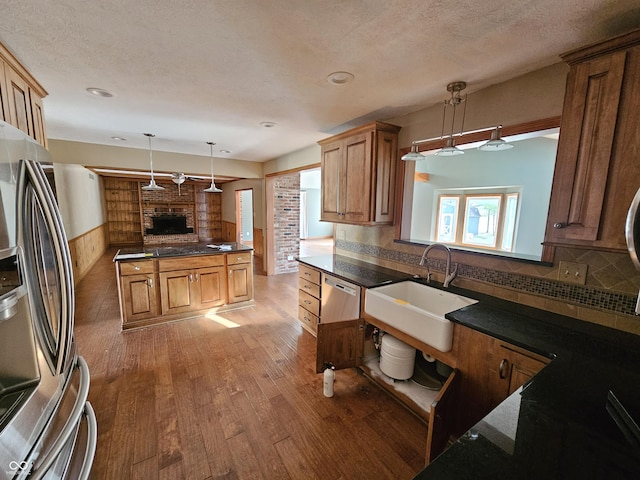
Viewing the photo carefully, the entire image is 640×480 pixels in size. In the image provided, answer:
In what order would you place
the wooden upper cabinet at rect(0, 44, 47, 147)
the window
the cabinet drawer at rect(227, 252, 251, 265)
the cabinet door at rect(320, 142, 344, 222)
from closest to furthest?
the wooden upper cabinet at rect(0, 44, 47, 147) → the cabinet door at rect(320, 142, 344, 222) → the cabinet drawer at rect(227, 252, 251, 265) → the window

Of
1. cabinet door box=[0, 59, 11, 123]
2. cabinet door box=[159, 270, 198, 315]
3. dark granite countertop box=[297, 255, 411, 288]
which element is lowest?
cabinet door box=[159, 270, 198, 315]

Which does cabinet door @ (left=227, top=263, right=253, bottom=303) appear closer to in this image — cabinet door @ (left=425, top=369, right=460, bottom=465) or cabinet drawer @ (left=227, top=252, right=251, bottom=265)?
cabinet drawer @ (left=227, top=252, right=251, bottom=265)

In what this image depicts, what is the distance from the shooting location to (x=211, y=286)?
3.59 meters

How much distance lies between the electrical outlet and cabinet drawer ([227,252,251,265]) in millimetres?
3327

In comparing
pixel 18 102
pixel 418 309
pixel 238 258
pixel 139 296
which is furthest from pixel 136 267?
pixel 418 309

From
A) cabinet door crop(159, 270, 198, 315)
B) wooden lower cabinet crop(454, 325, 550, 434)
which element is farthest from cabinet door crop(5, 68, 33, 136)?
wooden lower cabinet crop(454, 325, 550, 434)

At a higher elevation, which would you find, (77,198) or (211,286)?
(77,198)

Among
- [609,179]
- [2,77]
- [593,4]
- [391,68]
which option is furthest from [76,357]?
[593,4]

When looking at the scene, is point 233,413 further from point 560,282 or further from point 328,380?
point 560,282

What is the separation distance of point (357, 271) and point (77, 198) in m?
5.63

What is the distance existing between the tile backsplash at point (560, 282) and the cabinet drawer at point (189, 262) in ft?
8.23

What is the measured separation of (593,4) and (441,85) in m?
0.86

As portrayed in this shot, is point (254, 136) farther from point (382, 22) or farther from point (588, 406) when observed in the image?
point (588, 406)

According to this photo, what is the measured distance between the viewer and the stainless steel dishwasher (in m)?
2.37
